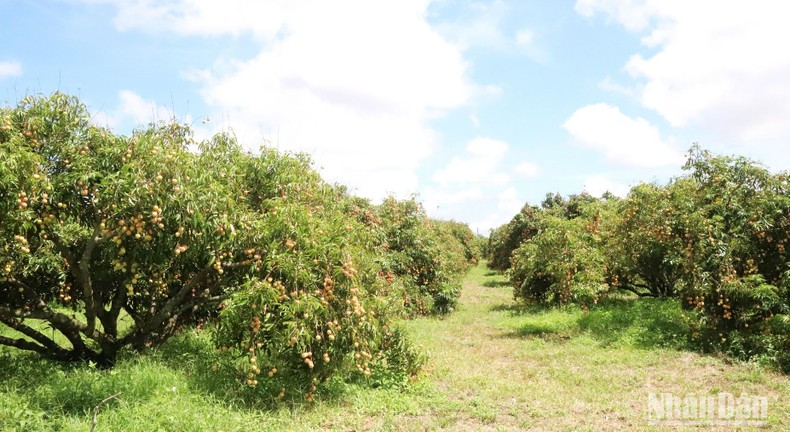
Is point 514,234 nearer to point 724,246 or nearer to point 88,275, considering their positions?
point 724,246

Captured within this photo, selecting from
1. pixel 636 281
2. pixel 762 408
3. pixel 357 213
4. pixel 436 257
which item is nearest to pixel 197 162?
pixel 357 213

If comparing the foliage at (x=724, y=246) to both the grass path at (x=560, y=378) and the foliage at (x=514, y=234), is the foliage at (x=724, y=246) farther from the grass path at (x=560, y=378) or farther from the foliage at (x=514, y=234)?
the foliage at (x=514, y=234)

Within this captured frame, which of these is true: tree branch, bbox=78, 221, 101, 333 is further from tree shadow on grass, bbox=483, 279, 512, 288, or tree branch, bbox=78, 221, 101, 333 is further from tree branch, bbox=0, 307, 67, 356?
tree shadow on grass, bbox=483, 279, 512, 288

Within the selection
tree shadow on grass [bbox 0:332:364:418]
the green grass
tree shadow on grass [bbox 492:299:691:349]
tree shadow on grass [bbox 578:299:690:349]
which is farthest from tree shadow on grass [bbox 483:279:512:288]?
tree shadow on grass [bbox 0:332:364:418]

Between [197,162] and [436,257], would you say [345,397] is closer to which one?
[197,162]

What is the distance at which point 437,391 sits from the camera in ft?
25.0

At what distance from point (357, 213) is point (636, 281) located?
10111 millimetres

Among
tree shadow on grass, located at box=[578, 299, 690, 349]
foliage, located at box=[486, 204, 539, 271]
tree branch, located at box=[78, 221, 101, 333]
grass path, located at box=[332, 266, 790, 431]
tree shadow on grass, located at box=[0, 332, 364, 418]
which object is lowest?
grass path, located at box=[332, 266, 790, 431]

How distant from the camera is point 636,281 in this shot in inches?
677

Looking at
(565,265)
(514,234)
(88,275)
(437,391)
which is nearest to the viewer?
(88,275)

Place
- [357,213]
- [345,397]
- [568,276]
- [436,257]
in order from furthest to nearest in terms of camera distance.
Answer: [436,257] < [568,276] < [357,213] < [345,397]

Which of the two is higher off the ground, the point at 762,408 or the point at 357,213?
the point at 357,213

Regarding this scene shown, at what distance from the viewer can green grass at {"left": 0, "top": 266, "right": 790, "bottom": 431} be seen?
591cm

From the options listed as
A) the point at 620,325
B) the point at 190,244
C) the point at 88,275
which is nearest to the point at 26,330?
the point at 88,275
